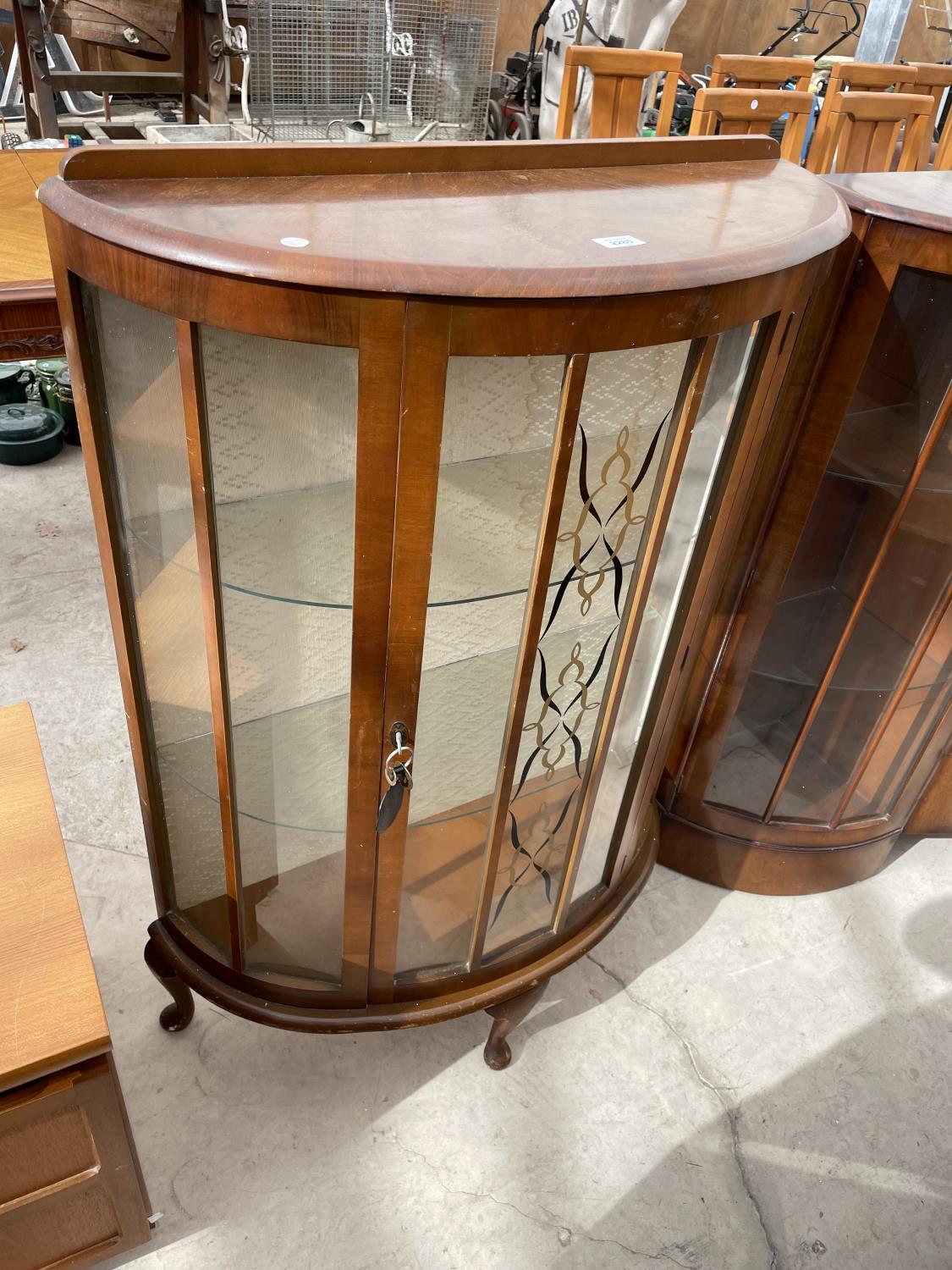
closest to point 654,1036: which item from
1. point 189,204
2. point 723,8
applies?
point 189,204

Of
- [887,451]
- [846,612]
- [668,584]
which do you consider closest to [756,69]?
[887,451]

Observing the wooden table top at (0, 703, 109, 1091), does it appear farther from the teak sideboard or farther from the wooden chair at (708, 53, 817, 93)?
the wooden chair at (708, 53, 817, 93)

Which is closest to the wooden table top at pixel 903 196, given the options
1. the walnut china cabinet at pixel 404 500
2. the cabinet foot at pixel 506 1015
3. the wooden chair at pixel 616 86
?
the walnut china cabinet at pixel 404 500

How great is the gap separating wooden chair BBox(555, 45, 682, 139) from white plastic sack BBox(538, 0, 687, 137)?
2070 millimetres

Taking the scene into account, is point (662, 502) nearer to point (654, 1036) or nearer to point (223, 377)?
point (223, 377)

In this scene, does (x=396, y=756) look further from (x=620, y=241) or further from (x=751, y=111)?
(x=751, y=111)

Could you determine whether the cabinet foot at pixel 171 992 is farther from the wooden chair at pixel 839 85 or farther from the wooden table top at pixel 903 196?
the wooden chair at pixel 839 85

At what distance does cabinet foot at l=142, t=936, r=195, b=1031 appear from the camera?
1370 mm

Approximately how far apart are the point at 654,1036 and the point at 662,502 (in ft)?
3.40

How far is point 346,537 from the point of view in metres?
0.88

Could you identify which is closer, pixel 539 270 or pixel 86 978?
pixel 539 270

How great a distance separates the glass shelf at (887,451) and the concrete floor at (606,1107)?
34.8 inches

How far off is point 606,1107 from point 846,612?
0.88 metres

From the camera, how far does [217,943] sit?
127 centimetres
